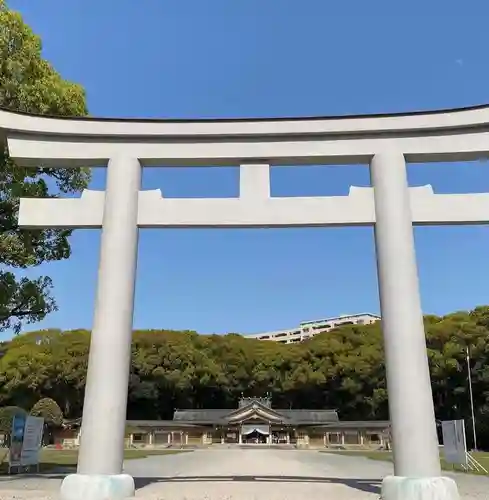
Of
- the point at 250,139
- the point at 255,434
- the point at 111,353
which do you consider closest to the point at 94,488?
the point at 111,353

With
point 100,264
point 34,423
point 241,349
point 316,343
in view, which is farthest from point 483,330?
point 100,264

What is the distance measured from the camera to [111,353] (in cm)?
686

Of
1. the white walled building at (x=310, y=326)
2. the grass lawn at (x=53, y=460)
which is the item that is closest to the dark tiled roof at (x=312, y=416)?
the grass lawn at (x=53, y=460)

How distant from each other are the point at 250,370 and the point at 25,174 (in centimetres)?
4418

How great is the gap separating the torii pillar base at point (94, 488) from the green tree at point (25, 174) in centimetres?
492

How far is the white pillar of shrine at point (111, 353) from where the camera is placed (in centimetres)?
652

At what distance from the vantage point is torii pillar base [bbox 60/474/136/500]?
630 centimetres

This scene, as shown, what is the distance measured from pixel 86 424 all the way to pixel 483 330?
132 ft

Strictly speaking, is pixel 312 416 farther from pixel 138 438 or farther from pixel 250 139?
pixel 250 139

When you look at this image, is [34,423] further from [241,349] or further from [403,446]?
[241,349]

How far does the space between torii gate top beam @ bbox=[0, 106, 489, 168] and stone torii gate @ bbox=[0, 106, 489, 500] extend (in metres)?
0.02

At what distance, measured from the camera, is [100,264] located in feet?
24.0

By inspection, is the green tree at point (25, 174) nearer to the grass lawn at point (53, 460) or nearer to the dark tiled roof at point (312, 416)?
the grass lawn at point (53, 460)

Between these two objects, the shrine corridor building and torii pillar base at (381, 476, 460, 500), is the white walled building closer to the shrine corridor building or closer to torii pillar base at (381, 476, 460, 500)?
the shrine corridor building
